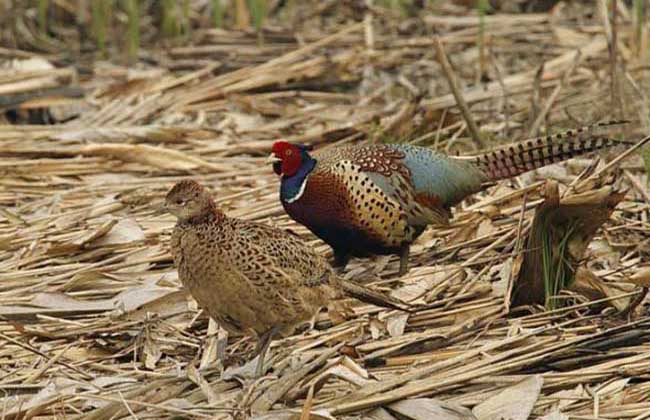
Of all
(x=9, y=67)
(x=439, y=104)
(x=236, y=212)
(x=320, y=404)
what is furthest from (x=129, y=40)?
(x=320, y=404)

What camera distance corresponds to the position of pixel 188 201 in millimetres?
4543

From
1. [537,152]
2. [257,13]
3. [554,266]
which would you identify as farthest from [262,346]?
[257,13]

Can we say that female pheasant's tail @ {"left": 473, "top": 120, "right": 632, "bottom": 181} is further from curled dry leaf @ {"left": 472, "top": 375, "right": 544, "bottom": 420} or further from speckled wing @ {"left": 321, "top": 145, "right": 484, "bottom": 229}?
curled dry leaf @ {"left": 472, "top": 375, "right": 544, "bottom": 420}

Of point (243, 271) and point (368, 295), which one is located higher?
point (243, 271)

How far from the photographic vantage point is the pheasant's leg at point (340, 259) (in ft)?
18.8

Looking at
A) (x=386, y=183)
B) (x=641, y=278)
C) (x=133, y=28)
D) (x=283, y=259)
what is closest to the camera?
(x=283, y=259)

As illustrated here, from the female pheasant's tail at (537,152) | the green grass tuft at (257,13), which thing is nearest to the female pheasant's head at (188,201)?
the female pheasant's tail at (537,152)

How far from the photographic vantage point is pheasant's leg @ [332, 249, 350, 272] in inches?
226

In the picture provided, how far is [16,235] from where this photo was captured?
5.88 metres

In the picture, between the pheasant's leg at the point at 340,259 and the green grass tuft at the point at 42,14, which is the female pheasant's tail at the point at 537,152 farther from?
the green grass tuft at the point at 42,14

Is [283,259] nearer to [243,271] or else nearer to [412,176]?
[243,271]

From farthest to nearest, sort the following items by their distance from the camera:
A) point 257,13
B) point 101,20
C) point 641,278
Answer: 1. point 101,20
2. point 257,13
3. point 641,278

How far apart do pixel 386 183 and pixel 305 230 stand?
2.01ft

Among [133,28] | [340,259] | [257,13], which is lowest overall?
[340,259]
